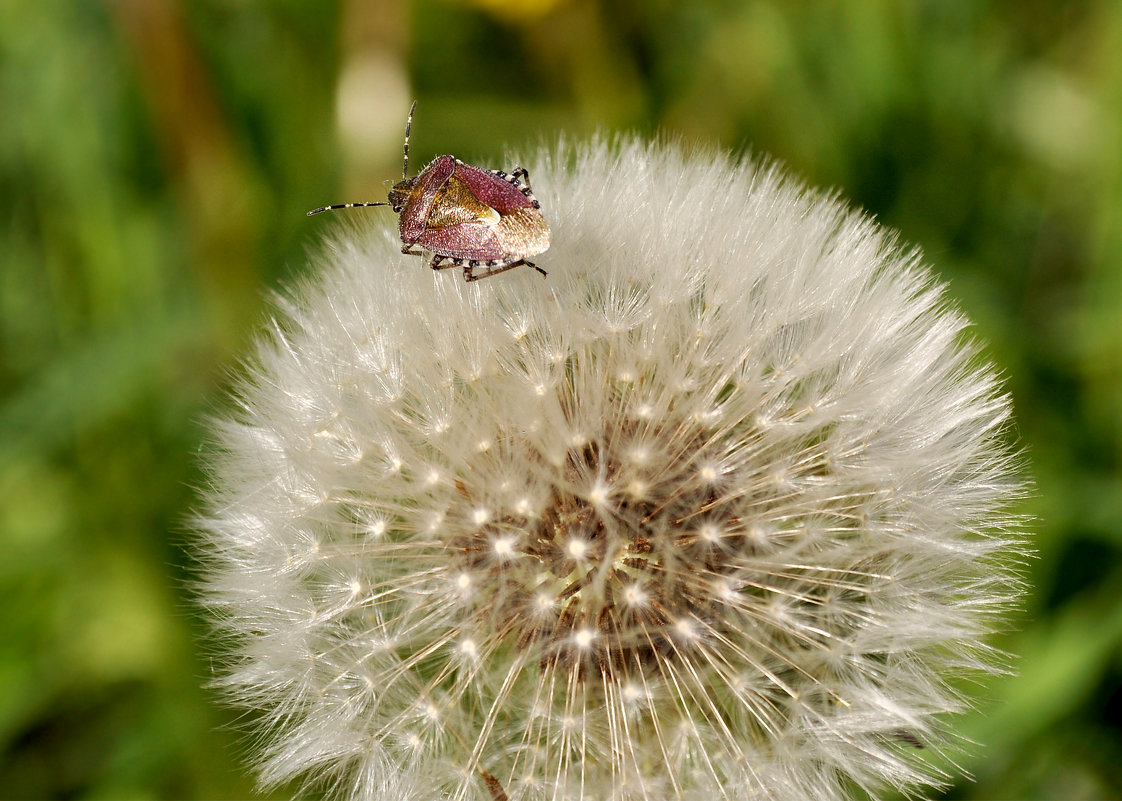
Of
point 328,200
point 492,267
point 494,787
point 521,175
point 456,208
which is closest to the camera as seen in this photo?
point 494,787

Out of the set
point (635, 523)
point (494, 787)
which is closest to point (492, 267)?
point (635, 523)

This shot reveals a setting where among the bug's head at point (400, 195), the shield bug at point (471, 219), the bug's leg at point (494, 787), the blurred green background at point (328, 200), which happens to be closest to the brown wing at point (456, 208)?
the shield bug at point (471, 219)

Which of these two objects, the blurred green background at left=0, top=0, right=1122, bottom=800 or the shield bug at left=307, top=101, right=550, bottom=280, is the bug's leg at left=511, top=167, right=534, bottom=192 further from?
the blurred green background at left=0, top=0, right=1122, bottom=800

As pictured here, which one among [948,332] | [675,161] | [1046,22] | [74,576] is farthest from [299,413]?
[1046,22]

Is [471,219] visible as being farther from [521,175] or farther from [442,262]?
[521,175]

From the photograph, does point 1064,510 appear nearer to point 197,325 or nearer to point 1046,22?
point 1046,22

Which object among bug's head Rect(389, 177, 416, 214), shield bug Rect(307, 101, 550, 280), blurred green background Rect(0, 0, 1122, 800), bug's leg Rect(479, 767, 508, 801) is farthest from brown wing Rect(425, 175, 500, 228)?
blurred green background Rect(0, 0, 1122, 800)
